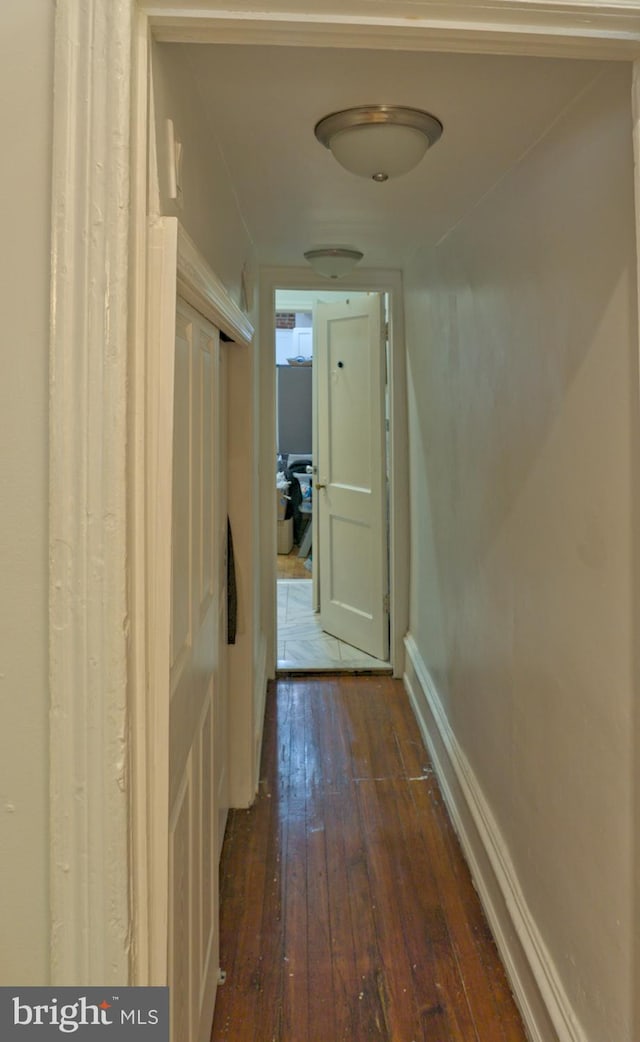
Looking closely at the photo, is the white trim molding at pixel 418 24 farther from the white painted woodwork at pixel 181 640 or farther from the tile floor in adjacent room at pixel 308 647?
the tile floor in adjacent room at pixel 308 647

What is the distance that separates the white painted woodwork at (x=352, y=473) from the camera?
12.2 feet

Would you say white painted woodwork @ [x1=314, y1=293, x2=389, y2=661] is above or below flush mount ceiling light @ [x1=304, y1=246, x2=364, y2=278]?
below

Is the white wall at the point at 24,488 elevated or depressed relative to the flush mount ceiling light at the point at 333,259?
depressed

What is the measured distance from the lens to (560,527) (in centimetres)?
144

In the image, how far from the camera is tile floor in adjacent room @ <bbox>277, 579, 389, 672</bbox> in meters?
3.80

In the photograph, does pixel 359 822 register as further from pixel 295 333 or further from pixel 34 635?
pixel 295 333

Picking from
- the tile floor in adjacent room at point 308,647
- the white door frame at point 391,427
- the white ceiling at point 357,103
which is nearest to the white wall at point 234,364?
the white ceiling at point 357,103

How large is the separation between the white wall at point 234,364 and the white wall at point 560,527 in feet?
2.48

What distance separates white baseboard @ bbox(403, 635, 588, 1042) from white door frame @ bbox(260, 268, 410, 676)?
820mm

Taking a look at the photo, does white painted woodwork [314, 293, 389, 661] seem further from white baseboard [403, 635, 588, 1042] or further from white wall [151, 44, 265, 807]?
white baseboard [403, 635, 588, 1042]

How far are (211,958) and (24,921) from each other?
96 cm

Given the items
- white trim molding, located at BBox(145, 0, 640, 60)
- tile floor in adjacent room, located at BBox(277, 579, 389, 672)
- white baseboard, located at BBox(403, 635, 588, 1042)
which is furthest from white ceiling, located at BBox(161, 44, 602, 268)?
tile floor in adjacent room, located at BBox(277, 579, 389, 672)

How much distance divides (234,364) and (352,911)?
71.0 inches

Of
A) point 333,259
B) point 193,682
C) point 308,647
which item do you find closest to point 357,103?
point 193,682
